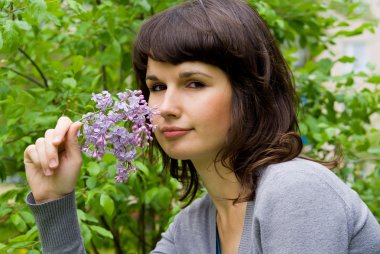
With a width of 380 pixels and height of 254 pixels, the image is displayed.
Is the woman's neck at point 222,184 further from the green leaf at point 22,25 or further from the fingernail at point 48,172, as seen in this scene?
the green leaf at point 22,25

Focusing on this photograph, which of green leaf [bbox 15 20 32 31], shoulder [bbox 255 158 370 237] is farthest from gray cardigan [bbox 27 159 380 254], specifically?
green leaf [bbox 15 20 32 31]

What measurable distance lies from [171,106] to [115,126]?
0.26 meters

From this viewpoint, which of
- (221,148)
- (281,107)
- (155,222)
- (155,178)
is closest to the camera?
(221,148)

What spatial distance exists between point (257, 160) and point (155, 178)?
1.01 metres

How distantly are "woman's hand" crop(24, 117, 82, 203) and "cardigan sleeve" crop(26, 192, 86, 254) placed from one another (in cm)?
3

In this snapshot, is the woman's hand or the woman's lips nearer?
the woman's hand

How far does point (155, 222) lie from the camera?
310cm

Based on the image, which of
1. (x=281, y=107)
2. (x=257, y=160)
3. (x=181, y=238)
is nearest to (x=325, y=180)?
(x=257, y=160)

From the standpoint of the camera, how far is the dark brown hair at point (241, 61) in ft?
5.85

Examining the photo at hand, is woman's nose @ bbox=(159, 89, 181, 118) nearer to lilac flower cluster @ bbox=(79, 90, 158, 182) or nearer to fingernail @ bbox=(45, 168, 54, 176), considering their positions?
lilac flower cluster @ bbox=(79, 90, 158, 182)

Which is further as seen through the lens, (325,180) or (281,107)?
(281,107)

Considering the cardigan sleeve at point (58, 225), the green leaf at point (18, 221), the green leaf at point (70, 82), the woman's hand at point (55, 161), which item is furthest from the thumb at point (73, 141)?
the green leaf at point (70, 82)

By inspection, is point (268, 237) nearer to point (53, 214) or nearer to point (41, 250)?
point (53, 214)

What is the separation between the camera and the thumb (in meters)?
1.60
